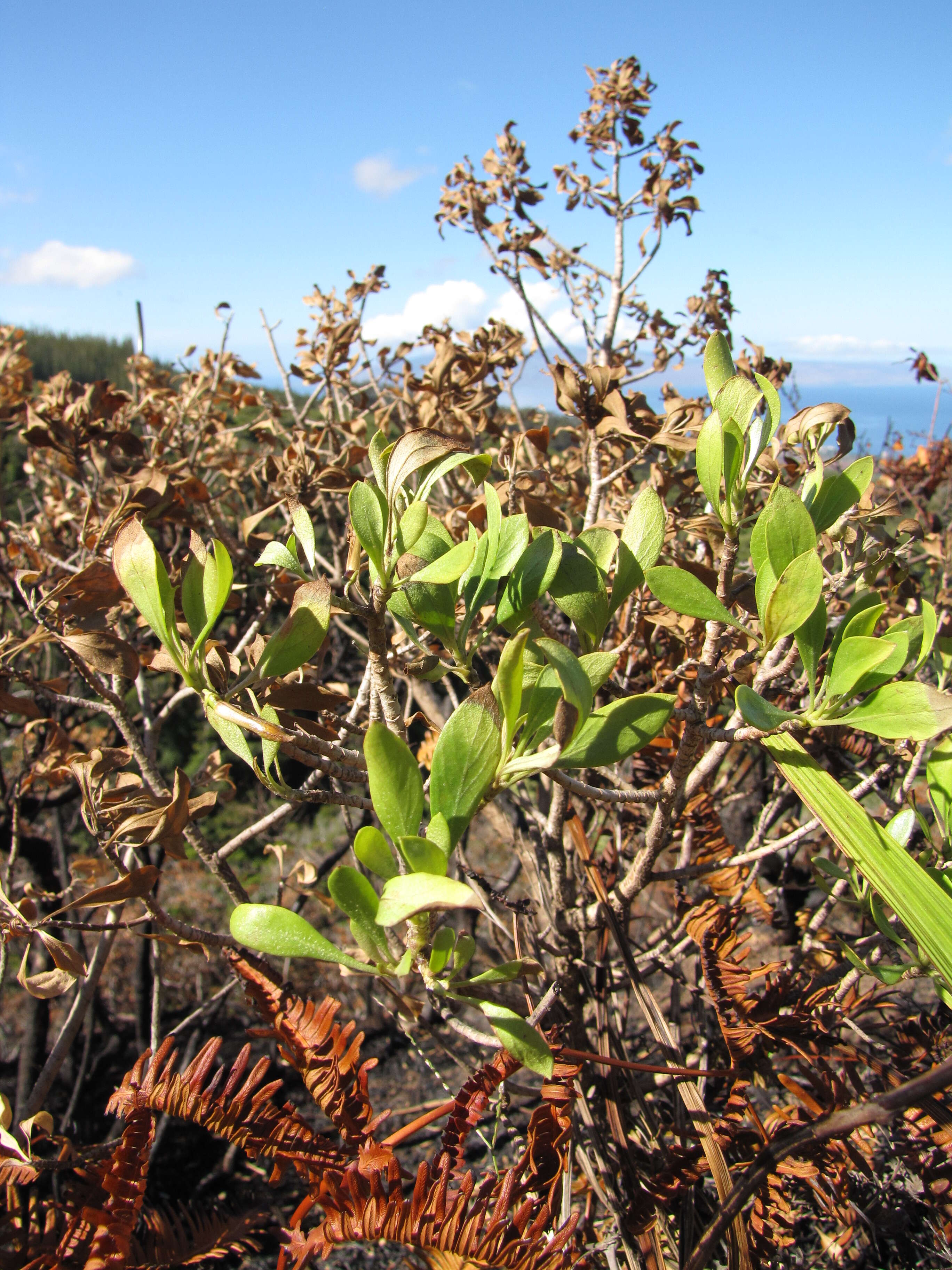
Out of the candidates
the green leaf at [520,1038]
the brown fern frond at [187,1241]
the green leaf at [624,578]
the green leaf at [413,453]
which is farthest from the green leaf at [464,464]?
the brown fern frond at [187,1241]

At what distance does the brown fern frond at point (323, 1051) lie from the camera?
0.69 meters

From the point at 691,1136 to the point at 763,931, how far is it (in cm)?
131

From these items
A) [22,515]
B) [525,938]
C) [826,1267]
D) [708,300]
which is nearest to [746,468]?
[525,938]

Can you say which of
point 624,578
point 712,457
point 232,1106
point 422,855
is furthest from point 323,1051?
point 712,457

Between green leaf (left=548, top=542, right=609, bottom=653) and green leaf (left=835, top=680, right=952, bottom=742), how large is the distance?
182mm

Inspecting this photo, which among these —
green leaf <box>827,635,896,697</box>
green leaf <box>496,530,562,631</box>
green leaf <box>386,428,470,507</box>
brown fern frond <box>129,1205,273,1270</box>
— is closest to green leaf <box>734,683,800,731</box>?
green leaf <box>827,635,896,697</box>

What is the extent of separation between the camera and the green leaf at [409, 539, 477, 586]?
1.53 feet

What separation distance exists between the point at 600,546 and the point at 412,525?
0.59 feet

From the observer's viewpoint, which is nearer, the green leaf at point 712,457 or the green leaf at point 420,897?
the green leaf at point 420,897

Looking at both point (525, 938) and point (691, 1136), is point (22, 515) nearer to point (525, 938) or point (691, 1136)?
point (525, 938)

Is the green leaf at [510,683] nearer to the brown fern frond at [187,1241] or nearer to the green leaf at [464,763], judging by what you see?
the green leaf at [464,763]

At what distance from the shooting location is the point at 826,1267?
1063 mm

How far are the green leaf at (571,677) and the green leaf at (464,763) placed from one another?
2.0 inches

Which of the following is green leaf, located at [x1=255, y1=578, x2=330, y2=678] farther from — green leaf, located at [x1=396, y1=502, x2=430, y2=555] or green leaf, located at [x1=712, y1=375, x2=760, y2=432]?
green leaf, located at [x1=712, y1=375, x2=760, y2=432]
